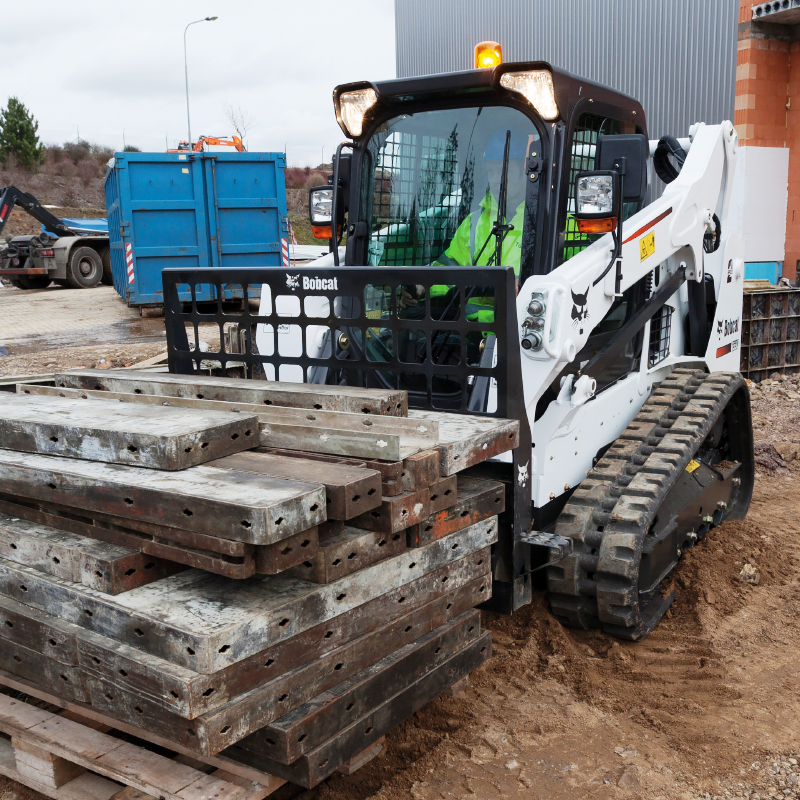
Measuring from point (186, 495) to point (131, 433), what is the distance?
37 centimetres

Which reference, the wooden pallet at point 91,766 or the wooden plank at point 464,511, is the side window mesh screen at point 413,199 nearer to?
the wooden plank at point 464,511

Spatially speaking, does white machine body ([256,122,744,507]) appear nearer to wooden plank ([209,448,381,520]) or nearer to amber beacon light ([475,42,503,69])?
amber beacon light ([475,42,503,69])

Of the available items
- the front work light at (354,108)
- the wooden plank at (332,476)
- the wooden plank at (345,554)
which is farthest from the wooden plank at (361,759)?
the front work light at (354,108)

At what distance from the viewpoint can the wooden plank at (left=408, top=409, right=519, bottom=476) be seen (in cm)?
296

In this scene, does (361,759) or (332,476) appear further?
(361,759)

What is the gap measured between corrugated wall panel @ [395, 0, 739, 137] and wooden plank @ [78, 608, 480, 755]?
1414cm

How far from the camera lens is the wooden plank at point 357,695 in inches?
98.0

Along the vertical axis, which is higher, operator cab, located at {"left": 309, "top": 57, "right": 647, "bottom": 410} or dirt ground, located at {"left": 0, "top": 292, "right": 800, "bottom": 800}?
Result: operator cab, located at {"left": 309, "top": 57, "right": 647, "bottom": 410}

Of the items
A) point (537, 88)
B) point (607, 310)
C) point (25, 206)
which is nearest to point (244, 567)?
point (607, 310)

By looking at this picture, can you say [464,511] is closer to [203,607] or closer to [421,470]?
[421,470]

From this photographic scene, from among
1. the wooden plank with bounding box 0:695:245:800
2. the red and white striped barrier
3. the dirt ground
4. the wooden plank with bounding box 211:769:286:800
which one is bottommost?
the dirt ground

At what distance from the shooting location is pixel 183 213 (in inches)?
541

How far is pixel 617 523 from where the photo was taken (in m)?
3.84

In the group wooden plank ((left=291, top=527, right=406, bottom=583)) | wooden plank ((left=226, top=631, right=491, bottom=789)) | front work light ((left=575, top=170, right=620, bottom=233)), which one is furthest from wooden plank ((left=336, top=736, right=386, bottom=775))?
front work light ((left=575, top=170, right=620, bottom=233))
